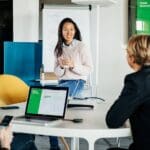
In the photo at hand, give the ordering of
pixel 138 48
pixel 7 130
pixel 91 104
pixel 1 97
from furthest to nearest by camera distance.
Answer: pixel 1 97 < pixel 91 104 < pixel 138 48 < pixel 7 130

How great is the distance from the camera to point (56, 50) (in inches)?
199

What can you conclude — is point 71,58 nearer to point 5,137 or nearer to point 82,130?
point 82,130

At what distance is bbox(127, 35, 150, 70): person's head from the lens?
217cm

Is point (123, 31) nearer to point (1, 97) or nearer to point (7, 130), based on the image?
point (1, 97)

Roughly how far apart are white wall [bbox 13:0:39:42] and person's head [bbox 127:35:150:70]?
3.75m

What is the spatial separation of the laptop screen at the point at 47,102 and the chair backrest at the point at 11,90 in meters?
0.95

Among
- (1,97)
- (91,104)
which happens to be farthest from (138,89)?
(1,97)

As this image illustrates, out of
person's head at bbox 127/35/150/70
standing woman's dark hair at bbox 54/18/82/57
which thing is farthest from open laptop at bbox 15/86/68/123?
standing woman's dark hair at bbox 54/18/82/57

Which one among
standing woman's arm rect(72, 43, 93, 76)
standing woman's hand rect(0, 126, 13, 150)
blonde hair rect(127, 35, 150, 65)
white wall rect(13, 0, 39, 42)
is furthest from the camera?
white wall rect(13, 0, 39, 42)

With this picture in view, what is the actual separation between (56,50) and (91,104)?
223cm

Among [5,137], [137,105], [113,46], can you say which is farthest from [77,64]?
[5,137]

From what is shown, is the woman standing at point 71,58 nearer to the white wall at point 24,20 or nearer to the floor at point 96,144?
the floor at point 96,144

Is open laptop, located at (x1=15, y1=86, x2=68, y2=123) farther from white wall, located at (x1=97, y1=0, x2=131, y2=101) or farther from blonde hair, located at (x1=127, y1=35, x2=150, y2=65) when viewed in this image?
white wall, located at (x1=97, y1=0, x2=131, y2=101)

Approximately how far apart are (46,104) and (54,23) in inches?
119
